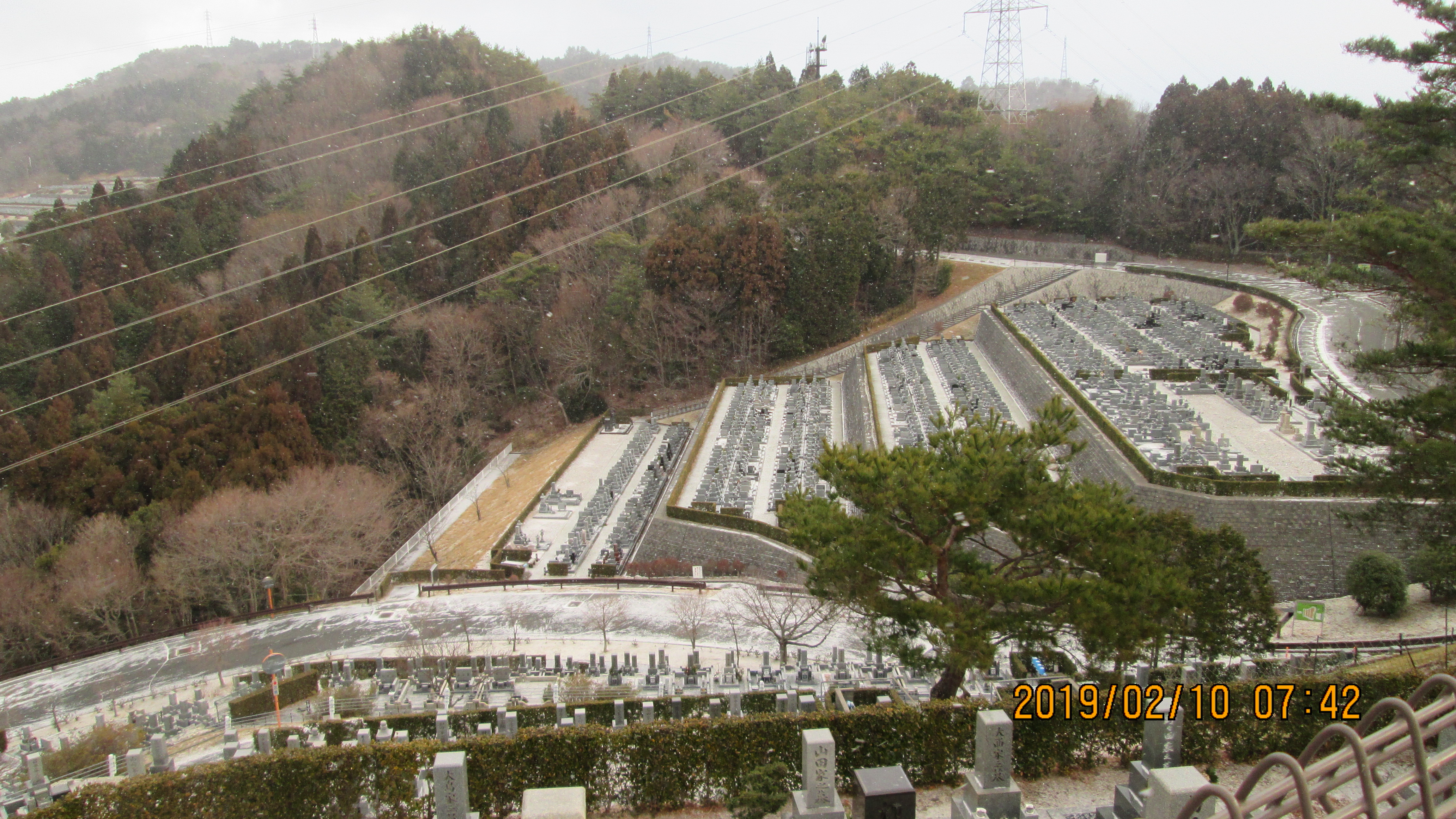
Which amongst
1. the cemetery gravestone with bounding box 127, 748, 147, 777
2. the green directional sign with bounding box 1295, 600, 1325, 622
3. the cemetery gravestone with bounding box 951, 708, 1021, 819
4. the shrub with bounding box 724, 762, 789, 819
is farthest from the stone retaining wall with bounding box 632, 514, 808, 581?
the cemetery gravestone with bounding box 127, 748, 147, 777

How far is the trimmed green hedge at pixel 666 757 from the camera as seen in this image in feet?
25.5

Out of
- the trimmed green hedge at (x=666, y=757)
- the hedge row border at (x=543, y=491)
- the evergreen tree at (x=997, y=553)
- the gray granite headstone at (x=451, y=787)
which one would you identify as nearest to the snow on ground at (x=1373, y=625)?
the evergreen tree at (x=997, y=553)

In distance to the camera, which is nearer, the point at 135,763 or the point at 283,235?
the point at 135,763

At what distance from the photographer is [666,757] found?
8023 millimetres

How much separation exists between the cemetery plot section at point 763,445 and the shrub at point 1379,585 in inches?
350

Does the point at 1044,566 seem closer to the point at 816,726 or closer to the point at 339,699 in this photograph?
the point at 816,726

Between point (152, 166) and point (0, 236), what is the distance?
26685mm

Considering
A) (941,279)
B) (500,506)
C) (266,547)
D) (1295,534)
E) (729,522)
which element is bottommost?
(500,506)

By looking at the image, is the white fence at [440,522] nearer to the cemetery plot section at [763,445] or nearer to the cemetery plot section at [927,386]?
the cemetery plot section at [763,445]

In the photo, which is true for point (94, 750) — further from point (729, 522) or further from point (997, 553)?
point (997, 553)

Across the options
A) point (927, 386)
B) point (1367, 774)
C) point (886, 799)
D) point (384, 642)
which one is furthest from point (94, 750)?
point (927, 386)

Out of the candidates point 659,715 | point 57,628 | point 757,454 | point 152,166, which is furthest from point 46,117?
point 659,715

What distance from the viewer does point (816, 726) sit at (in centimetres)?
806

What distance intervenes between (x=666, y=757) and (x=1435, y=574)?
11681 millimetres
